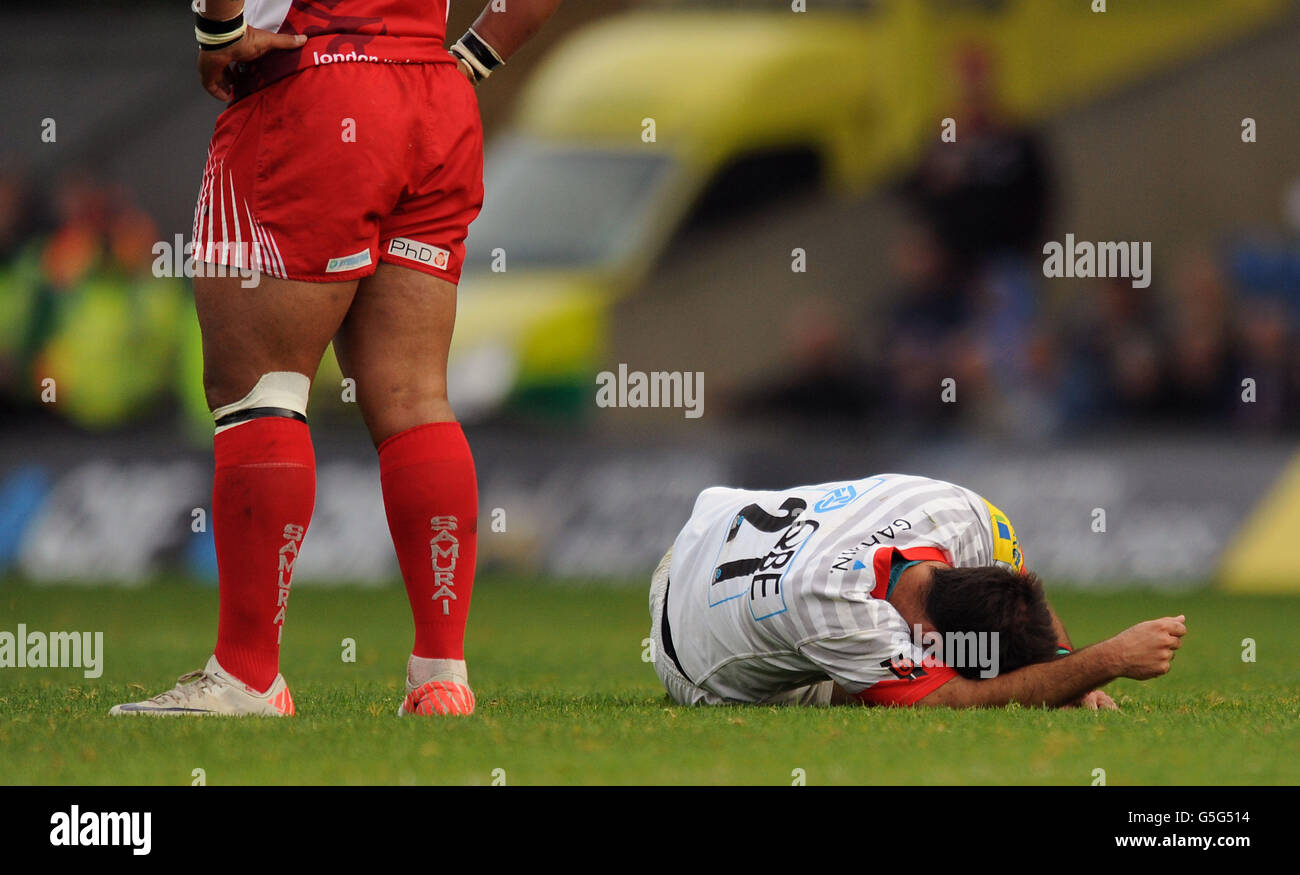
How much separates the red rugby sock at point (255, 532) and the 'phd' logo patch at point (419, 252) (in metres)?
0.44

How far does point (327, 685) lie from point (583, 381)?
24.9 feet

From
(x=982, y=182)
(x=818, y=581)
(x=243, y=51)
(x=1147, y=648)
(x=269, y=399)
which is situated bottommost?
(x=1147, y=648)

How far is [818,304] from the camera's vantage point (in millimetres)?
13422

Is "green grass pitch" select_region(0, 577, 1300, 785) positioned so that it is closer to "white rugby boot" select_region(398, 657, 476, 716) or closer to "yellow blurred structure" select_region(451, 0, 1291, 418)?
"white rugby boot" select_region(398, 657, 476, 716)

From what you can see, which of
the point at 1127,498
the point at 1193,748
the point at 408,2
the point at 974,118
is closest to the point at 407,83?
the point at 408,2

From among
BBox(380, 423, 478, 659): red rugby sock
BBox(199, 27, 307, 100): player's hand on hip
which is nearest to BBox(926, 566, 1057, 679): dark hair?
BBox(380, 423, 478, 659): red rugby sock

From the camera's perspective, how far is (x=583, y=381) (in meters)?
12.6

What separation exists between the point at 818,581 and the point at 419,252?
109cm

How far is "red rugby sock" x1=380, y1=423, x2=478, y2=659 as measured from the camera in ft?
13.4

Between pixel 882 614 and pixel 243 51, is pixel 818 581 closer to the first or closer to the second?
pixel 882 614

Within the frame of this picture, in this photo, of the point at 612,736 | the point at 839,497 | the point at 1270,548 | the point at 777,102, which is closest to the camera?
the point at 612,736

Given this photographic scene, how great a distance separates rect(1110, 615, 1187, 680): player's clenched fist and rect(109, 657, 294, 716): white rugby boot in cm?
169

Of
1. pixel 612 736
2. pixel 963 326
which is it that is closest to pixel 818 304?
pixel 963 326

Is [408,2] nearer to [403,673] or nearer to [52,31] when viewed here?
[403,673]
